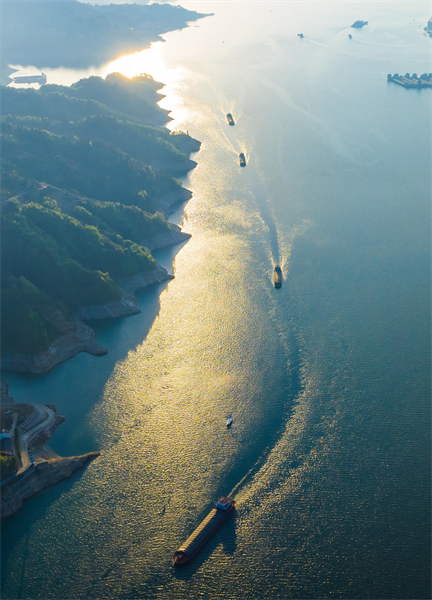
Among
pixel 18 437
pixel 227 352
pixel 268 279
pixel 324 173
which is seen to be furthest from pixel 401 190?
pixel 18 437

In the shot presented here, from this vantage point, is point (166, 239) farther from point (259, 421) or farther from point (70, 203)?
point (259, 421)

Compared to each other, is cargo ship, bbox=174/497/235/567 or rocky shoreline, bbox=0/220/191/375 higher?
rocky shoreline, bbox=0/220/191/375

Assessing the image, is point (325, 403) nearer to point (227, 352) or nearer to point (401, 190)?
point (227, 352)

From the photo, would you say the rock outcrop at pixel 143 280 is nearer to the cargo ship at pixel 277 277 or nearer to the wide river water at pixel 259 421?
the wide river water at pixel 259 421

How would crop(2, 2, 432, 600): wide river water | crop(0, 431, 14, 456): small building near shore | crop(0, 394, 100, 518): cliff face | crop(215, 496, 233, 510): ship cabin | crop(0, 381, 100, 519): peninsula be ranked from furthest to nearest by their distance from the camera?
crop(0, 431, 14, 456): small building near shore < crop(0, 381, 100, 519): peninsula < crop(0, 394, 100, 518): cliff face < crop(215, 496, 233, 510): ship cabin < crop(2, 2, 432, 600): wide river water

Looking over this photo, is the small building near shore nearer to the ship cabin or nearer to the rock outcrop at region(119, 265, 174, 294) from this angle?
the ship cabin

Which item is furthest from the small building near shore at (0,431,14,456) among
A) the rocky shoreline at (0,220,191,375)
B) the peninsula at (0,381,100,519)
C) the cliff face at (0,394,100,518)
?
the rocky shoreline at (0,220,191,375)

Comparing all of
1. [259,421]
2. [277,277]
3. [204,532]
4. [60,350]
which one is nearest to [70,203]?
[60,350]
